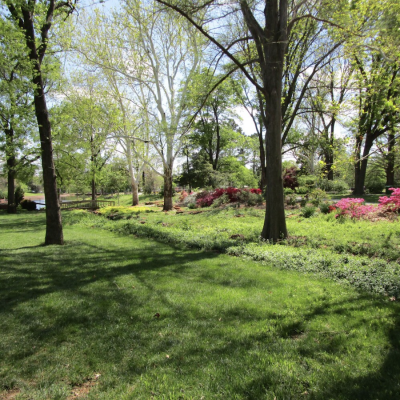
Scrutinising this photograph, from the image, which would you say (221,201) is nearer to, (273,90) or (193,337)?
(273,90)

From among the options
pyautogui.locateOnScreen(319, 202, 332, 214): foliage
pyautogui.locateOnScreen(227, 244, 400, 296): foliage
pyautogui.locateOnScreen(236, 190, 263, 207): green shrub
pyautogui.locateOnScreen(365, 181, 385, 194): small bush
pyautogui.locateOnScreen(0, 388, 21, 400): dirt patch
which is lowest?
pyautogui.locateOnScreen(0, 388, 21, 400): dirt patch

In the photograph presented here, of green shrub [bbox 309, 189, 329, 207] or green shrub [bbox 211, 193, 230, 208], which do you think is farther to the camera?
green shrub [bbox 211, 193, 230, 208]

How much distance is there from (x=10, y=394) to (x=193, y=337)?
177 centimetres

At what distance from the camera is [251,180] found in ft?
120

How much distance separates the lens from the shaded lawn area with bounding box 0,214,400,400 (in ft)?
7.54

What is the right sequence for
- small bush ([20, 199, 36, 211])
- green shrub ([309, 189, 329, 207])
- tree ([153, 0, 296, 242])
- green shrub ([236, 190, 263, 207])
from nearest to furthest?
tree ([153, 0, 296, 242]) < green shrub ([309, 189, 329, 207]) < green shrub ([236, 190, 263, 207]) < small bush ([20, 199, 36, 211])

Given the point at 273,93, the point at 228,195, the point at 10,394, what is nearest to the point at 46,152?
the point at 273,93

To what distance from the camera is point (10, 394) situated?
223cm

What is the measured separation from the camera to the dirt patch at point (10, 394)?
2186mm

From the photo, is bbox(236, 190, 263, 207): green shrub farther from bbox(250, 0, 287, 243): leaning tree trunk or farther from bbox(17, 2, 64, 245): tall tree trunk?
bbox(17, 2, 64, 245): tall tree trunk

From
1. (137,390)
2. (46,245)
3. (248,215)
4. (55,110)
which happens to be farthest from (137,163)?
(137,390)

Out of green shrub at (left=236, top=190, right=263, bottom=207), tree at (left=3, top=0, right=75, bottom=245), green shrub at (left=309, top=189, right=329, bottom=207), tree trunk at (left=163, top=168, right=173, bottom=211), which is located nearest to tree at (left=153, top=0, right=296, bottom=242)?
tree at (left=3, top=0, right=75, bottom=245)

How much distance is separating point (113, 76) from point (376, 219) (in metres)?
19.8

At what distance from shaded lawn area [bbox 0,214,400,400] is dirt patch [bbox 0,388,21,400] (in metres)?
0.02
